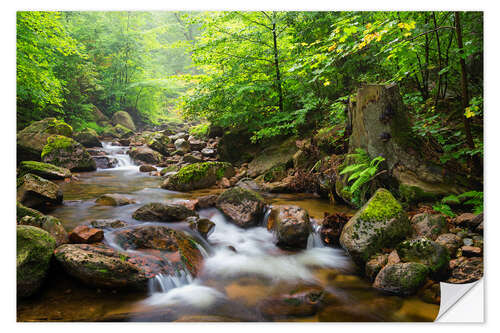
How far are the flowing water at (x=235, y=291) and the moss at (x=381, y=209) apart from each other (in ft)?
1.87

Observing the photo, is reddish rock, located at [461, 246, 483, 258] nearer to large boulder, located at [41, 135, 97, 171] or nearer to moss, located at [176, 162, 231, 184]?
moss, located at [176, 162, 231, 184]

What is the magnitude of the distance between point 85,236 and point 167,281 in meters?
1.06

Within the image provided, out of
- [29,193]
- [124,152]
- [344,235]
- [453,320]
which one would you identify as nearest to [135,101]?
[124,152]

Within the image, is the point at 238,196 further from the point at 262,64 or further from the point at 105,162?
the point at 105,162

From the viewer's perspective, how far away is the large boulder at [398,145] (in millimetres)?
3498

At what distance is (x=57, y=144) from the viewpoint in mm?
7578

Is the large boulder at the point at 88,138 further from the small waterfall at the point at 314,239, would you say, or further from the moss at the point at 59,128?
the small waterfall at the point at 314,239

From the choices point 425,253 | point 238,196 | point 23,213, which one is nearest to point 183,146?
point 238,196

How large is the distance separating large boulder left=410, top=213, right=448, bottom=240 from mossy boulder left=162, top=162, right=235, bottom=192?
432 cm

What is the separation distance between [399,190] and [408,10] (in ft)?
7.09

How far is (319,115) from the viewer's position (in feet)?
21.3

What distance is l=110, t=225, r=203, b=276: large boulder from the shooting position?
295 centimetres


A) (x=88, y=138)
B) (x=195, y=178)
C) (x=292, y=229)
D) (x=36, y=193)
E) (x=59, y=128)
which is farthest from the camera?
(x=88, y=138)

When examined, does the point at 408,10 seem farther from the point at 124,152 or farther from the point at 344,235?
the point at 124,152
